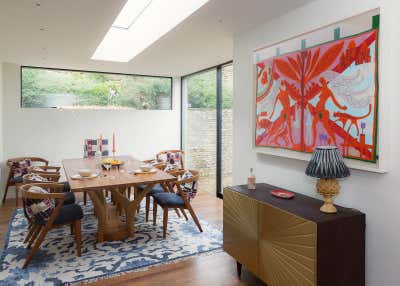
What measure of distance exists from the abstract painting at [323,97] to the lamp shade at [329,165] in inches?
8.4

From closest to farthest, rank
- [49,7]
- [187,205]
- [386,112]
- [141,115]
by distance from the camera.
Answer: [386,112], [49,7], [187,205], [141,115]

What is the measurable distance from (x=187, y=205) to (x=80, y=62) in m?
3.26

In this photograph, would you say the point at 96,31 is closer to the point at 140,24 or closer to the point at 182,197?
the point at 140,24

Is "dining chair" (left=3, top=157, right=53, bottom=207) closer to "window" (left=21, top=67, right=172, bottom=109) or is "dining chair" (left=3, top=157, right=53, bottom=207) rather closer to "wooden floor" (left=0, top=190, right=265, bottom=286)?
"window" (left=21, top=67, right=172, bottom=109)

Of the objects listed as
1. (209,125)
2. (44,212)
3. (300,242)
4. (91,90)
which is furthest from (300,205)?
(91,90)

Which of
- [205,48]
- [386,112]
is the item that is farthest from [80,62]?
[386,112]

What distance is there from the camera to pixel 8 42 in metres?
3.90

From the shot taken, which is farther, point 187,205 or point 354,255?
point 187,205

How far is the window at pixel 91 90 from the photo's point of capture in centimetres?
567

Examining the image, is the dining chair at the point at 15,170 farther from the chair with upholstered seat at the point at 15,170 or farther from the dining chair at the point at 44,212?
the dining chair at the point at 44,212

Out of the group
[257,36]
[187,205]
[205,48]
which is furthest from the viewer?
[205,48]

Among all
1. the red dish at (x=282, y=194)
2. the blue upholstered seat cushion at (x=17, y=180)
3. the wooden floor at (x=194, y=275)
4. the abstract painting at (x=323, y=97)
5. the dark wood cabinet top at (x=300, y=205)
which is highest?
the abstract painting at (x=323, y=97)

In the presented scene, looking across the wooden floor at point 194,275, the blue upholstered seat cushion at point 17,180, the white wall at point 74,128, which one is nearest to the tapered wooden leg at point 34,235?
the wooden floor at point 194,275

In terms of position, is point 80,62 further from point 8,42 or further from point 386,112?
point 386,112
